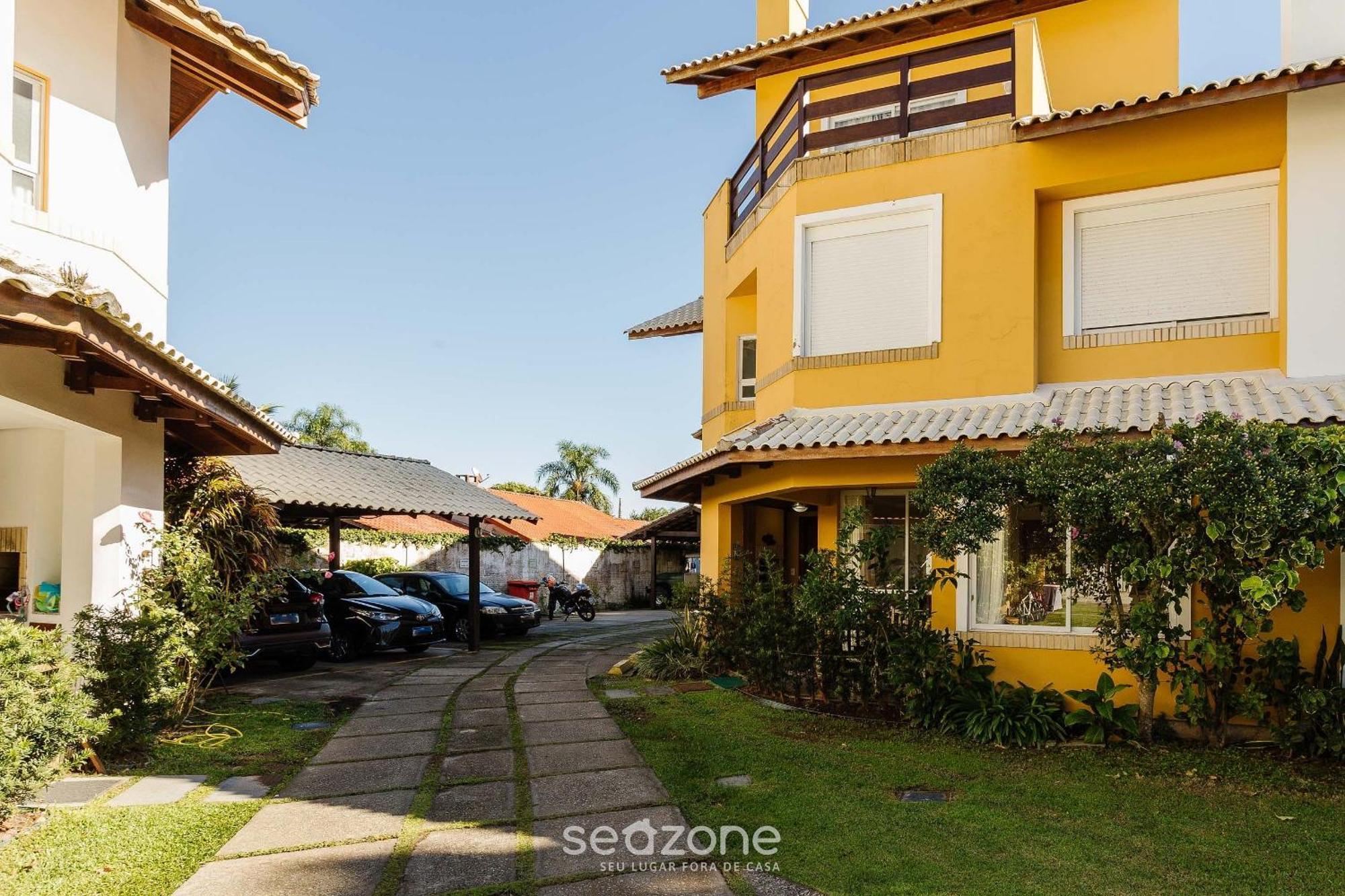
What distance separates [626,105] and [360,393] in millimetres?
21824

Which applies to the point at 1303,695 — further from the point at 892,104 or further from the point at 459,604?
the point at 459,604

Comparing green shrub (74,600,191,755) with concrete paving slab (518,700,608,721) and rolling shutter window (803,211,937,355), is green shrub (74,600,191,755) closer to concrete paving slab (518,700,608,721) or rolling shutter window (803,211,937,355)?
concrete paving slab (518,700,608,721)

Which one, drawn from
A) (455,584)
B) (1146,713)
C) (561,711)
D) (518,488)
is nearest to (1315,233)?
(1146,713)

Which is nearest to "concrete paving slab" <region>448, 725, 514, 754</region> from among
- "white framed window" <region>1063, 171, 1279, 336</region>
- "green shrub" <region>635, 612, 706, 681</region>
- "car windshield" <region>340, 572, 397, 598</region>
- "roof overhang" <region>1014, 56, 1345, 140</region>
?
"green shrub" <region>635, 612, 706, 681</region>

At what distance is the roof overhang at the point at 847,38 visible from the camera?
493 inches

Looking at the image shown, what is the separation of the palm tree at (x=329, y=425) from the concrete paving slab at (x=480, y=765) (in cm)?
3397

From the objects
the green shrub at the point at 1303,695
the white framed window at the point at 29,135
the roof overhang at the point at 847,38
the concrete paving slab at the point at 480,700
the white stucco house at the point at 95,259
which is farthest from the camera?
the roof overhang at the point at 847,38

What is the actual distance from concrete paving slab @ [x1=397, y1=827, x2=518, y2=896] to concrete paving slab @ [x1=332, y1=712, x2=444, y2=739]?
3.42 m

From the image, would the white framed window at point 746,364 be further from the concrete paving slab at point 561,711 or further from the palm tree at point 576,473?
the palm tree at point 576,473

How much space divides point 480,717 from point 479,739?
113 centimetres

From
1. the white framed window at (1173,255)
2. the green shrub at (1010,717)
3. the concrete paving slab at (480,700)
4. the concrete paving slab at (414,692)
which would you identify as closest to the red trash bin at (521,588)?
the concrete paving slab at (414,692)

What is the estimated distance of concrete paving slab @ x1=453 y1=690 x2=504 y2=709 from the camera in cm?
1029

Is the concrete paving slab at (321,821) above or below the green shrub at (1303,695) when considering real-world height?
below

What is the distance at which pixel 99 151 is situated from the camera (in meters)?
8.20
